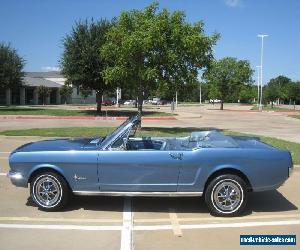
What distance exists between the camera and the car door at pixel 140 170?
673 centimetres

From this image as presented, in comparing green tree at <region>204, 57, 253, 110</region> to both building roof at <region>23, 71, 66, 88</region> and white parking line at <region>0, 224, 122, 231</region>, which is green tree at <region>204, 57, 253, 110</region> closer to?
building roof at <region>23, 71, 66, 88</region>

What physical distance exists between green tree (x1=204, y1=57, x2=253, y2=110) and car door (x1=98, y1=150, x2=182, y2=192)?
190ft

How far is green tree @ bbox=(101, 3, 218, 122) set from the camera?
2159 cm

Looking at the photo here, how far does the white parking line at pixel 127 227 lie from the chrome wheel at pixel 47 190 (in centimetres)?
104

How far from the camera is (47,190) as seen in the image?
6934mm

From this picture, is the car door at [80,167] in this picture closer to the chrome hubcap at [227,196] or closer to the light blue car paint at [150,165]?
the light blue car paint at [150,165]

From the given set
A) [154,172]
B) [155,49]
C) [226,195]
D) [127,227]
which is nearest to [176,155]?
[154,172]

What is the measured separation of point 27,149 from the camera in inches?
283

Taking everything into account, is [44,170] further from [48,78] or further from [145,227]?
[48,78]

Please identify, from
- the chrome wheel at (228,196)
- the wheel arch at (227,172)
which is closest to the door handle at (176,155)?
the wheel arch at (227,172)

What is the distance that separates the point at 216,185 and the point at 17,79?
46.8 metres

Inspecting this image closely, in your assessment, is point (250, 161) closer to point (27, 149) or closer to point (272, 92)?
point (27, 149)

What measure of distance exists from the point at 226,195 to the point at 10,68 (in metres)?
45.7

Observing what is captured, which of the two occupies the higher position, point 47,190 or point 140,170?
point 140,170
